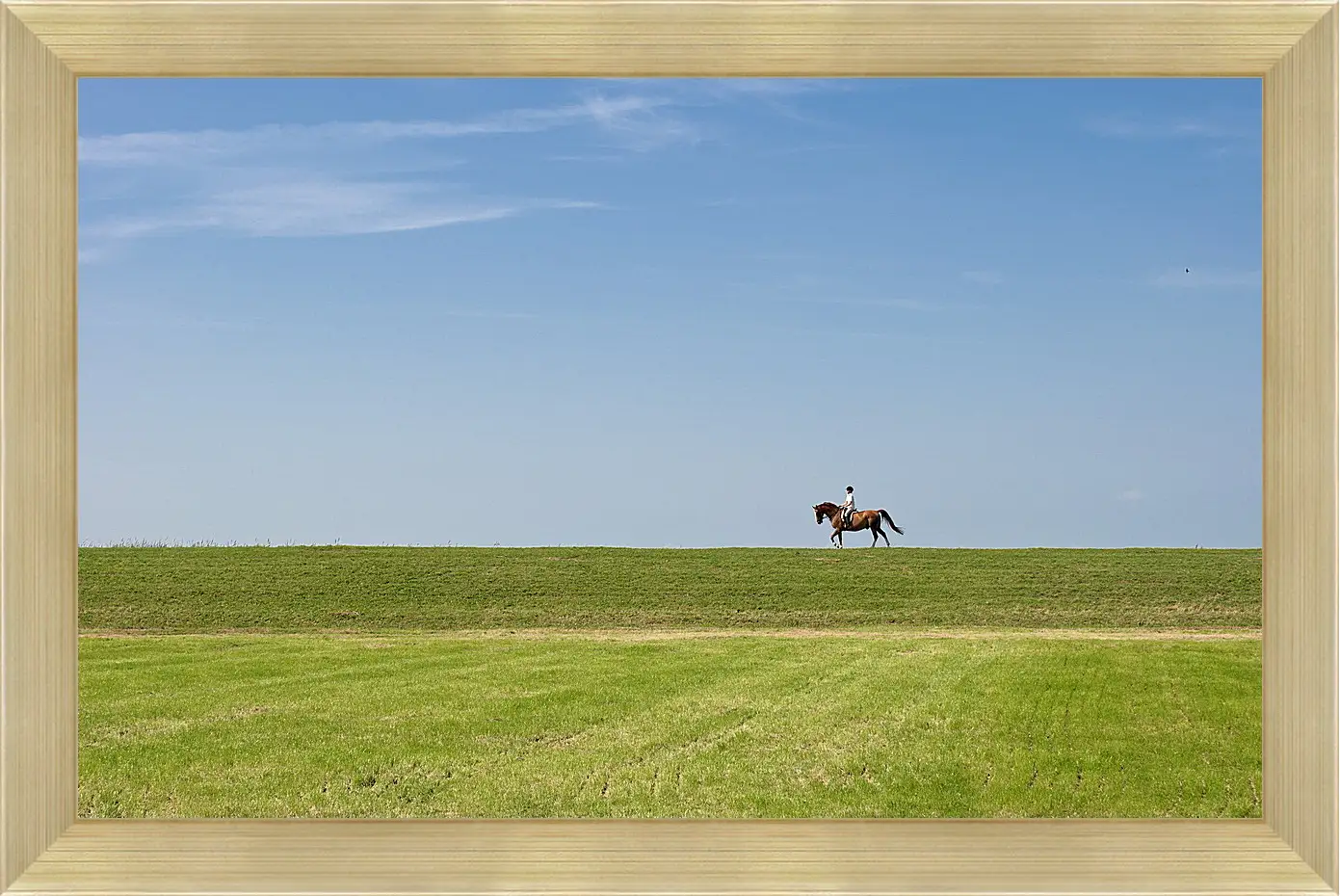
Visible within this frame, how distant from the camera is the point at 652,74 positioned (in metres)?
2.33

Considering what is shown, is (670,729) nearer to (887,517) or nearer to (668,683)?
(668,683)

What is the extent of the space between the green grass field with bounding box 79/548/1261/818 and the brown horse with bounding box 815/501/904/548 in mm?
420

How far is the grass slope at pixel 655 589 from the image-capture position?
1350 cm

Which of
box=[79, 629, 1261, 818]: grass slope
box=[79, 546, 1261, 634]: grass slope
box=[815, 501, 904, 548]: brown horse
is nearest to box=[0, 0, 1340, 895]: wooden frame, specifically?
box=[79, 629, 1261, 818]: grass slope

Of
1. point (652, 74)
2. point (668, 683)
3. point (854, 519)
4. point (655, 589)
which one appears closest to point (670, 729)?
point (668, 683)

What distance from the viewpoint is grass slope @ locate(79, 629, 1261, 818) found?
6152mm

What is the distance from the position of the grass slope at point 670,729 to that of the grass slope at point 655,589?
75.7 inches

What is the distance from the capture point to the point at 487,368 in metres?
16.4

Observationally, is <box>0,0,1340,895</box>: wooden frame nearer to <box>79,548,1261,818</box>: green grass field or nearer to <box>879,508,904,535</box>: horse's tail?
<box>79,548,1261,818</box>: green grass field

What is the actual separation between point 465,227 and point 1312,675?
15241mm

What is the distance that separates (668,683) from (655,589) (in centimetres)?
550

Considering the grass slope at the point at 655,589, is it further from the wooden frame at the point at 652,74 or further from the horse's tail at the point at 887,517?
the wooden frame at the point at 652,74

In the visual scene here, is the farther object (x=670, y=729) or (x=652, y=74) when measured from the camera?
(x=670, y=729)

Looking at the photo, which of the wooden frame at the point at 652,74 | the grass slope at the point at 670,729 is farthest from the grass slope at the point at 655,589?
the wooden frame at the point at 652,74
